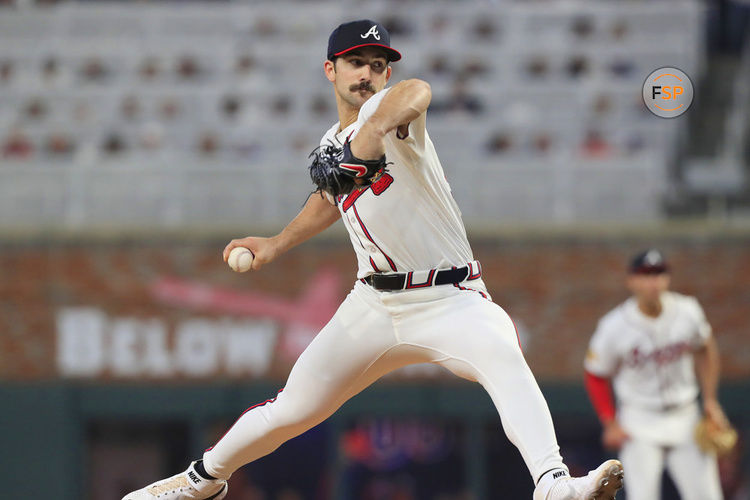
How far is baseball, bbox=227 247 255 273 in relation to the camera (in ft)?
13.9

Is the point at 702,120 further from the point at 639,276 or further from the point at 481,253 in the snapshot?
the point at 639,276

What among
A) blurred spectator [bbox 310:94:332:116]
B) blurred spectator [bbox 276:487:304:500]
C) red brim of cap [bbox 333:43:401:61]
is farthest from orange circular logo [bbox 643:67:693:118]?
red brim of cap [bbox 333:43:401:61]

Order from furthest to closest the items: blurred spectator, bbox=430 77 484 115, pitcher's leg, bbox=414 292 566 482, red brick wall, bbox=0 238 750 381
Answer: blurred spectator, bbox=430 77 484 115
red brick wall, bbox=0 238 750 381
pitcher's leg, bbox=414 292 566 482

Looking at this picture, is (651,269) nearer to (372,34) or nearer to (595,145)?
(372,34)

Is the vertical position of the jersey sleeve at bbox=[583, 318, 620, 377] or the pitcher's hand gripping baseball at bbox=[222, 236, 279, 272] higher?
the pitcher's hand gripping baseball at bbox=[222, 236, 279, 272]

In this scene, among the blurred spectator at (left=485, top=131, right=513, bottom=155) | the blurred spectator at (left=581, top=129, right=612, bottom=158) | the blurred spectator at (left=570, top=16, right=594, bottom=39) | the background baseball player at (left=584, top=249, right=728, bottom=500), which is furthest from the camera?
the blurred spectator at (left=570, top=16, right=594, bottom=39)

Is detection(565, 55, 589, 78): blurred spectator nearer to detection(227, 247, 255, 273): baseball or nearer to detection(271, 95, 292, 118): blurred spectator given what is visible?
detection(271, 95, 292, 118): blurred spectator

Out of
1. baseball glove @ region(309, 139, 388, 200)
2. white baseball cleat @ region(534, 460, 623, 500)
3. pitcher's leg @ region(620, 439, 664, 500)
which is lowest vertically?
pitcher's leg @ region(620, 439, 664, 500)

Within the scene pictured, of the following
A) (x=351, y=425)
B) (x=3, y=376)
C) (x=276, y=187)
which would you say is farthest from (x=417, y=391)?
(x=3, y=376)

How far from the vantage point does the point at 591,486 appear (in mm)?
3752

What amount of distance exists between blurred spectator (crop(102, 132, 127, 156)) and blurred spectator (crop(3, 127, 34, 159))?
0.86 m

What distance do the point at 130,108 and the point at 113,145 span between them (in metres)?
0.63

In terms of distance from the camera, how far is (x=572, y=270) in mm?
11219

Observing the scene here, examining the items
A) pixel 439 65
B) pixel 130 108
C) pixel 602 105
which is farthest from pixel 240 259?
pixel 439 65
